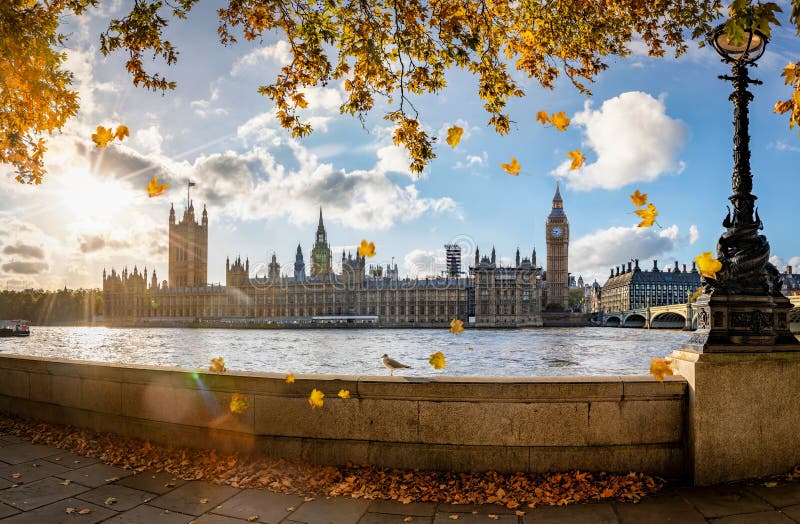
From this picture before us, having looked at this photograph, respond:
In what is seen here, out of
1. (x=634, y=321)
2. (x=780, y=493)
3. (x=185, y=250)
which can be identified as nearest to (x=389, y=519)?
(x=780, y=493)

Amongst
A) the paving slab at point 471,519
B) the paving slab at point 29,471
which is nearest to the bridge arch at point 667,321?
the paving slab at point 471,519

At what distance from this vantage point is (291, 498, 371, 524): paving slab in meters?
3.53

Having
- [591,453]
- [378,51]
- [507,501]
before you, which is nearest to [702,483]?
[591,453]

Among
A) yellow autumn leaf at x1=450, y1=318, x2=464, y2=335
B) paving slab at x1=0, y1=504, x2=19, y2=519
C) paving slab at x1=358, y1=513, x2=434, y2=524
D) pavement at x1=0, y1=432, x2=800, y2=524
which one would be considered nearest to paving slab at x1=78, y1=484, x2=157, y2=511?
pavement at x1=0, y1=432, x2=800, y2=524

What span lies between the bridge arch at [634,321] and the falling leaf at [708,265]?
341 ft

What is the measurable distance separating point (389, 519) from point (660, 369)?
2.40m

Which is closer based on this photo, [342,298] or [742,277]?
[742,277]

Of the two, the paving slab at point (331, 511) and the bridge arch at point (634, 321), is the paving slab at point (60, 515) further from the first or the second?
the bridge arch at point (634, 321)

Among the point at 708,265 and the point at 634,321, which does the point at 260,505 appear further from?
the point at 634,321

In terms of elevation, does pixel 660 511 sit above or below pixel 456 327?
below

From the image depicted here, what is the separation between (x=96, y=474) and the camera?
4496 millimetres

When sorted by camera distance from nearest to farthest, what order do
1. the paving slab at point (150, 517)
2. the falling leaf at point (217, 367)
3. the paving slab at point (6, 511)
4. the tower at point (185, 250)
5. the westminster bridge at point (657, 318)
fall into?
1. the paving slab at point (150, 517)
2. the paving slab at point (6, 511)
3. the falling leaf at point (217, 367)
4. the westminster bridge at point (657, 318)
5. the tower at point (185, 250)

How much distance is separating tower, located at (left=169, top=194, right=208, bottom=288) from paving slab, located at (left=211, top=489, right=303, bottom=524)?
12543 cm

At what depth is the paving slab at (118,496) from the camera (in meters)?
3.86
